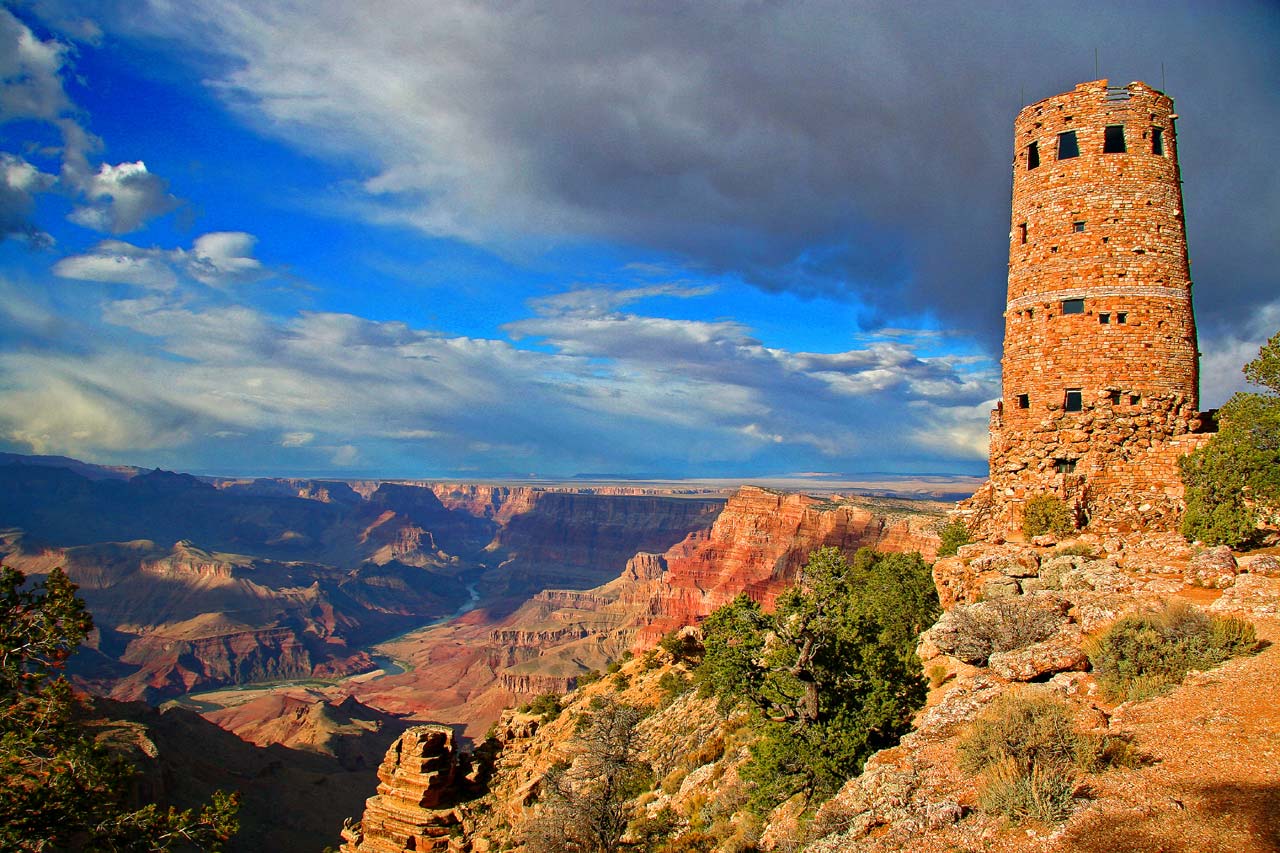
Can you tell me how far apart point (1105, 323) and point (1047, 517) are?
244 inches

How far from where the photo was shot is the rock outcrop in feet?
98.7

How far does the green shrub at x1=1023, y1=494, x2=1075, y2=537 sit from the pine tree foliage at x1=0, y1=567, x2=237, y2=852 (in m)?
21.7

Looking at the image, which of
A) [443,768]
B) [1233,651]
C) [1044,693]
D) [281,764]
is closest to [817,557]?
[1044,693]

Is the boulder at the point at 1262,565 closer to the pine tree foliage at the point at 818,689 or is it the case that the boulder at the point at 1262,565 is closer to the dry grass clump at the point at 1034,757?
the pine tree foliage at the point at 818,689

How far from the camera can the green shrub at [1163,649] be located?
38.2 ft

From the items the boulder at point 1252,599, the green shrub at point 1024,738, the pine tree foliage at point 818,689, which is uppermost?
the boulder at point 1252,599

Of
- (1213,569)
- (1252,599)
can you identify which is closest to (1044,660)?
(1252,599)

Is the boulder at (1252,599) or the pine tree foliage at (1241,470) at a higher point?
the pine tree foliage at (1241,470)

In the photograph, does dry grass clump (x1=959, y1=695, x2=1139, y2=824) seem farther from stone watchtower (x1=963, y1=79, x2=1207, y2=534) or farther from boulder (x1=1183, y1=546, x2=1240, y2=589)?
stone watchtower (x1=963, y1=79, x2=1207, y2=534)

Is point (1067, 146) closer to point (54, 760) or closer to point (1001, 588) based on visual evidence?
point (1001, 588)

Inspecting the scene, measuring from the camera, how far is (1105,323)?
837 inches

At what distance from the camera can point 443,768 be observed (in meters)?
32.1

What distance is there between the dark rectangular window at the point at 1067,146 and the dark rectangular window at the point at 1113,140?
0.78 m

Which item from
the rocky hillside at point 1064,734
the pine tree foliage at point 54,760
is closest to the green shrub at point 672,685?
the rocky hillside at point 1064,734
